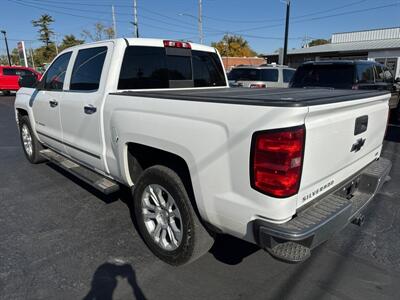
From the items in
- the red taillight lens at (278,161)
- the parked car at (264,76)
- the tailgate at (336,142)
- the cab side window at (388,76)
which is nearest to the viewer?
the red taillight lens at (278,161)

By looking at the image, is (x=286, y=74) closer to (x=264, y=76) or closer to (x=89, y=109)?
(x=264, y=76)

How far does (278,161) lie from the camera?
6.25ft

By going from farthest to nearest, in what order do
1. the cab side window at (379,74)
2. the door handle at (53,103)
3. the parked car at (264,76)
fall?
the parked car at (264,76), the cab side window at (379,74), the door handle at (53,103)

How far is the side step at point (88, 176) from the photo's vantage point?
3.44m

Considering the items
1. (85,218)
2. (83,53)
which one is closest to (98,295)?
(85,218)

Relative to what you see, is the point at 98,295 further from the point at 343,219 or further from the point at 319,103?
the point at 319,103

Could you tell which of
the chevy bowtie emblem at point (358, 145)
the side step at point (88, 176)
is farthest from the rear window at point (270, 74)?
the chevy bowtie emblem at point (358, 145)

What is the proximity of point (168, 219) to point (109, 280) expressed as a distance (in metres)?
0.69

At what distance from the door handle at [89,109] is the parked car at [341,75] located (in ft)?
19.2

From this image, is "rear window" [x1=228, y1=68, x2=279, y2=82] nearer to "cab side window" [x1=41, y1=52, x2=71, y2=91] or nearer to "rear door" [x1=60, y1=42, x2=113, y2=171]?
"cab side window" [x1=41, y1=52, x2=71, y2=91]

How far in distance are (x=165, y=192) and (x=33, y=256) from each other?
1.42 metres

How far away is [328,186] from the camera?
237cm

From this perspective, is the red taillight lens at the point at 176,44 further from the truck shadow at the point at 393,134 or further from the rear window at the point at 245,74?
the rear window at the point at 245,74

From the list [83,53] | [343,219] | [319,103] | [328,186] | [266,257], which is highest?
[83,53]
